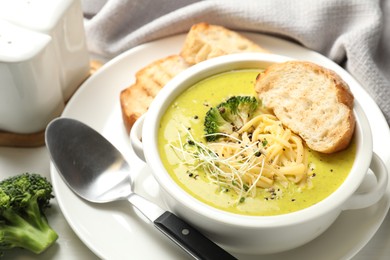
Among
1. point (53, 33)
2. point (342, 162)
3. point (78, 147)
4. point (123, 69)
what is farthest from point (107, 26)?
point (342, 162)

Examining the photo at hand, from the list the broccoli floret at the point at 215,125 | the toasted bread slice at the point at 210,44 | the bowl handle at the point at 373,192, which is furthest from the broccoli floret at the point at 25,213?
the bowl handle at the point at 373,192

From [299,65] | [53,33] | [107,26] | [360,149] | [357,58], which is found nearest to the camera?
[360,149]

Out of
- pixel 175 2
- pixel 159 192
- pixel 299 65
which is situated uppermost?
pixel 299 65

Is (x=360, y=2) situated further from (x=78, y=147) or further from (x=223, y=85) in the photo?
(x=78, y=147)

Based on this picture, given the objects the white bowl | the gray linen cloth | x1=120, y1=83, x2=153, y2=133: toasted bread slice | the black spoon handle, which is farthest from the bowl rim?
the gray linen cloth

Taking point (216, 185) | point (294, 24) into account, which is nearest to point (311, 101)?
point (216, 185)

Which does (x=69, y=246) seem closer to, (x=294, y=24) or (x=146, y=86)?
(x=146, y=86)

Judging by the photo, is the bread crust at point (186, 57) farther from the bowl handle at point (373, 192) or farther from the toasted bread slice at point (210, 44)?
the bowl handle at point (373, 192)
